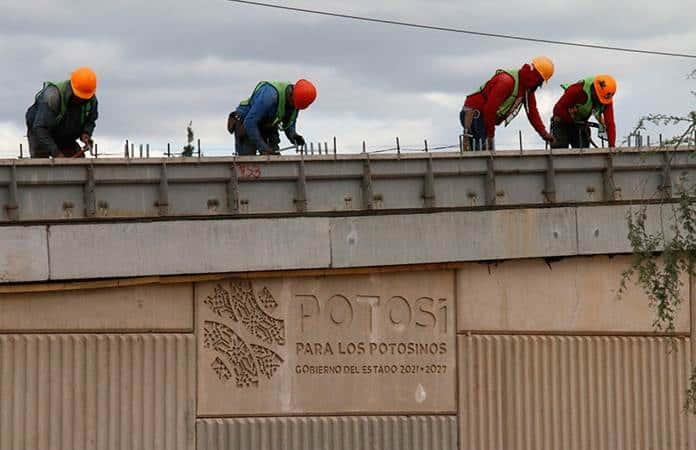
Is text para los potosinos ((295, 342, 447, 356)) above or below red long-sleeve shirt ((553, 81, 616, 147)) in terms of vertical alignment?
below

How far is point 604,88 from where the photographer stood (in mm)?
27906

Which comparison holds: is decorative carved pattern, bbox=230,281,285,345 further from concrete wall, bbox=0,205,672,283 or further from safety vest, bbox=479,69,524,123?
safety vest, bbox=479,69,524,123

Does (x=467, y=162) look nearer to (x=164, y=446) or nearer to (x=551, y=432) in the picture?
(x=551, y=432)

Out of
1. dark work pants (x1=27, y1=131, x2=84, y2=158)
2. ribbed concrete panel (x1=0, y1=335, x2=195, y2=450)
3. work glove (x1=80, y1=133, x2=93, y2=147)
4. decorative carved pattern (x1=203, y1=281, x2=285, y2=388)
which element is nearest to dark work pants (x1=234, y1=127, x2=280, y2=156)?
work glove (x1=80, y1=133, x2=93, y2=147)

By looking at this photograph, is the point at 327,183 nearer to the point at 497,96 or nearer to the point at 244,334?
the point at 244,334

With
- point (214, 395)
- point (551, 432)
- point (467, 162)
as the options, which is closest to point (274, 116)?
point (467, 162)

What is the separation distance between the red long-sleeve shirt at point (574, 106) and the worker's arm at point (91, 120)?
835 centimetres

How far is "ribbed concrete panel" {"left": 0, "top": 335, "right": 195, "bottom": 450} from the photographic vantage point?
73.9ft

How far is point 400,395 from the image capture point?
79.3 feet

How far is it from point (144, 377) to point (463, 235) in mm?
5336

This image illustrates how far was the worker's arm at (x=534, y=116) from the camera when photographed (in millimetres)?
27328

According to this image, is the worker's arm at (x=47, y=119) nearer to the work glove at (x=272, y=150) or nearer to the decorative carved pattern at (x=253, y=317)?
the work glove at (x=272, y=150)

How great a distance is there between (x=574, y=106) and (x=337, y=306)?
6.87 metres

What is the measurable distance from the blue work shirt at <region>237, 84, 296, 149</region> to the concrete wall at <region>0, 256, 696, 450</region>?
2952mm
